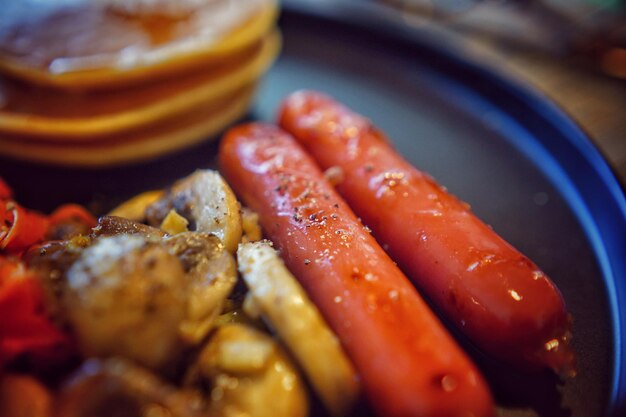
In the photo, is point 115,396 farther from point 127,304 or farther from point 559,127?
point 559,127

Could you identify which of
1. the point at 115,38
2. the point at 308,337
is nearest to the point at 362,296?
the point at 308,337

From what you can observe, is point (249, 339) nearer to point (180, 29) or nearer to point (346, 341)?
point (346, 341)

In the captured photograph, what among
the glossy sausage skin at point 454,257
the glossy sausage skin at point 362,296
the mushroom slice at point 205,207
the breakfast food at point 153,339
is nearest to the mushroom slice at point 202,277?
the breakfast food at point 153,339

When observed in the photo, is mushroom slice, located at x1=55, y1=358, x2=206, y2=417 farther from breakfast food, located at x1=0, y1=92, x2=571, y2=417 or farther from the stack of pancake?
the stack of pancake

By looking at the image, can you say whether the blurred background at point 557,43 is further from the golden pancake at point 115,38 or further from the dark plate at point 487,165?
the golden pancake at point 115,38

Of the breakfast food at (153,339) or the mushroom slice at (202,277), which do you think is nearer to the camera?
the breakfast food at (153,339)

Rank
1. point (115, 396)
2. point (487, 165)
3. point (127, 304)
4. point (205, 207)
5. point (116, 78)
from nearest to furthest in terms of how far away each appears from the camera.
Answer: point (115, 396) < point (127, 304) < point (205, 207) < point (116, 78) < point (487, 165)
